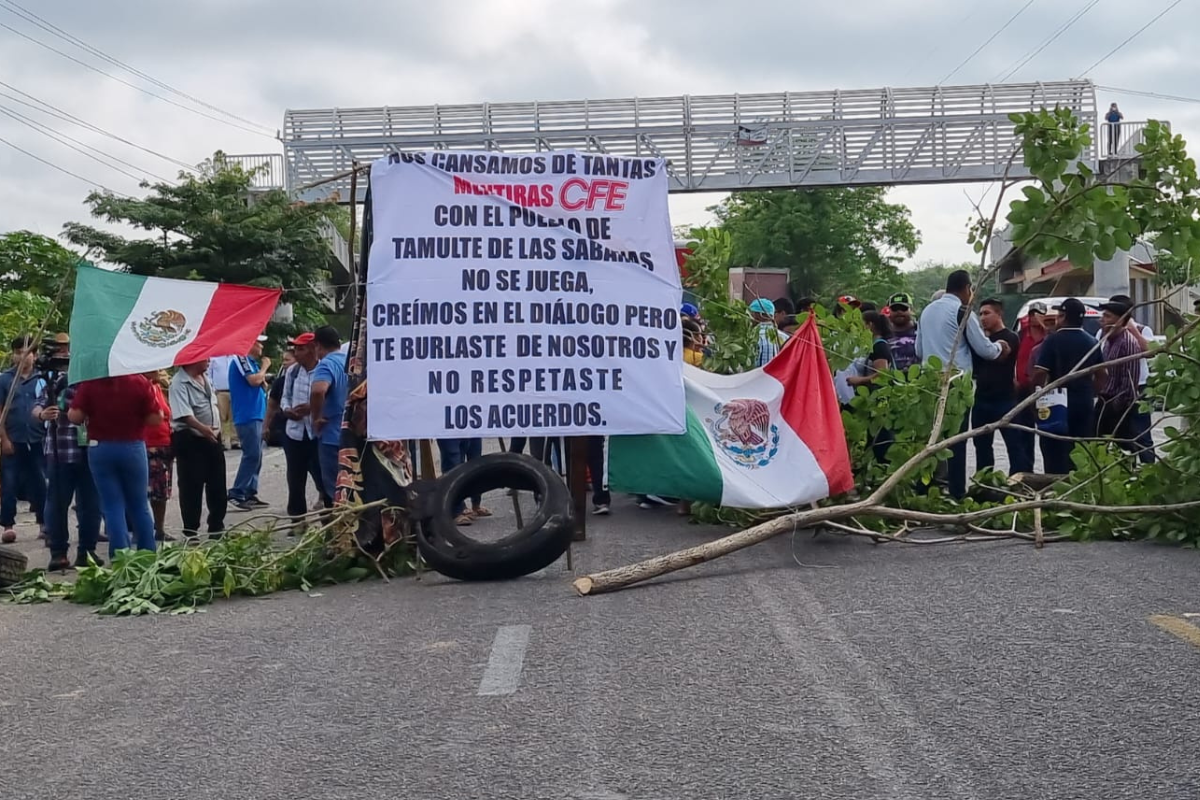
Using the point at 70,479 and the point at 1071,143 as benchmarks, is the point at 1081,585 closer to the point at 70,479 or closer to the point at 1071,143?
the point at 1071,143

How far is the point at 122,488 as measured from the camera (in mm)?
10828

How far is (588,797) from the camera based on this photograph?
4.78 m

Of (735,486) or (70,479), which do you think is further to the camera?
(70,479)

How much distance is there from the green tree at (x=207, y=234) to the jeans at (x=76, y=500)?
74.4ft

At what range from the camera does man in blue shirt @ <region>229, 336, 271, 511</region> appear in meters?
15.9

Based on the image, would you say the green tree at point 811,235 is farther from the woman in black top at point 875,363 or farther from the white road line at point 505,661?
the white road line at point 505,661

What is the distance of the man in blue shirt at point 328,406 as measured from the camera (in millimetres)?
12570

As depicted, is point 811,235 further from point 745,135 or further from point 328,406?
point 328,406

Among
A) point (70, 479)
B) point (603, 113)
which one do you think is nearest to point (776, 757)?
point (70, 479)

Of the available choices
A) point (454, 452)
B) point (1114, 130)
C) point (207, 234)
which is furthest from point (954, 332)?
point (1114, 130)

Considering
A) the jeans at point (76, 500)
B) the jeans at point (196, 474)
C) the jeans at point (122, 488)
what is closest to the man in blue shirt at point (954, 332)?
the jeans at point (196, 474)

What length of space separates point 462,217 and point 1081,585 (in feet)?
15.5

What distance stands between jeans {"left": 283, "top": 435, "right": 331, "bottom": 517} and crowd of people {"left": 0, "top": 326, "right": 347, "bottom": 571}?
14 millimetres

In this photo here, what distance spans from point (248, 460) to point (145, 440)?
15.7 ft
